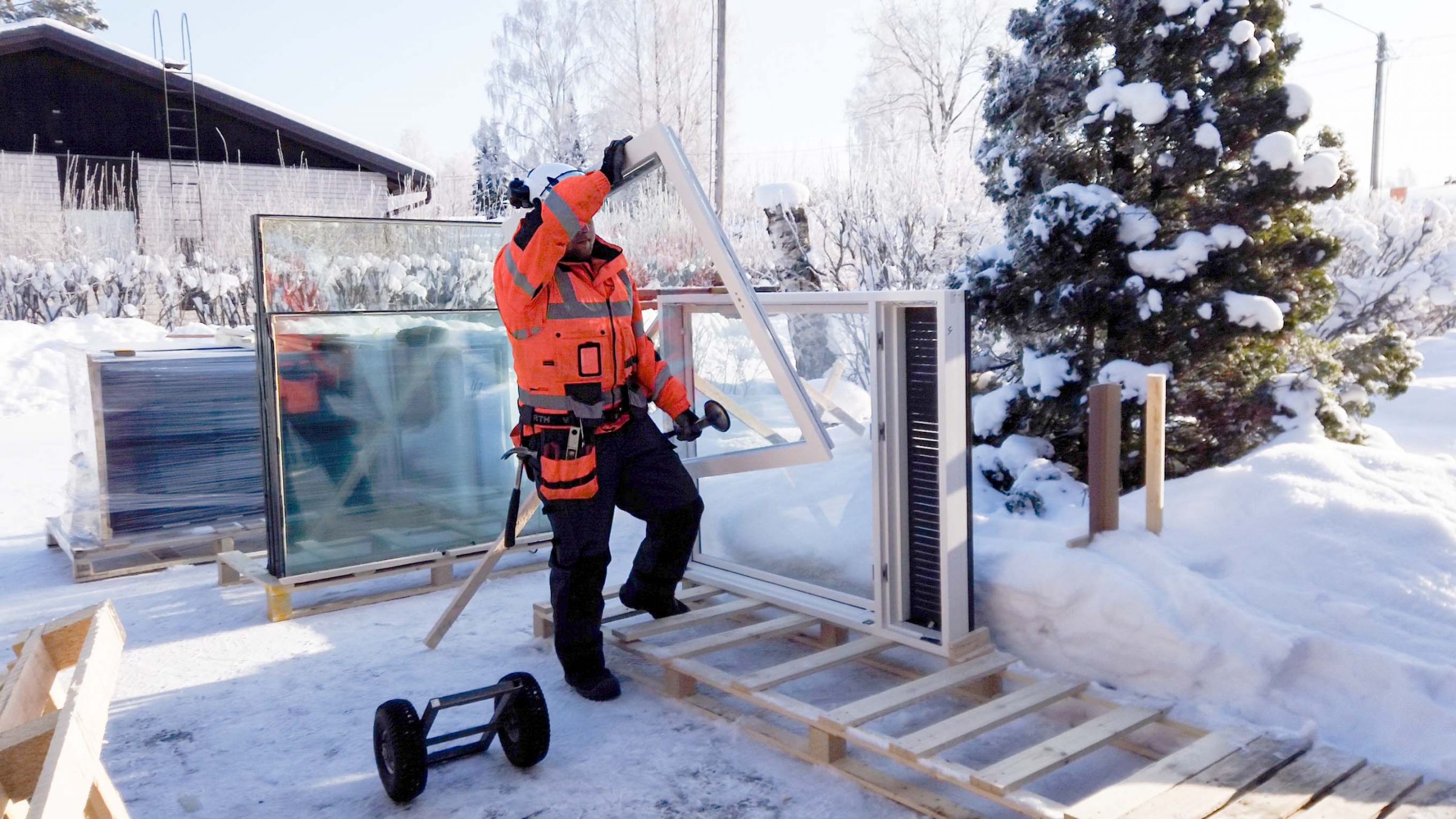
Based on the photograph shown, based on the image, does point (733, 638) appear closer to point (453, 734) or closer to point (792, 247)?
point (453, 734)

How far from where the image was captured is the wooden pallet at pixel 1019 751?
2953 millimetres

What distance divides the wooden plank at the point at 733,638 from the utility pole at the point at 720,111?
9.71 m

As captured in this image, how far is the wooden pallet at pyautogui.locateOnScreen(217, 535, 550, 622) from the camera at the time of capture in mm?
5527

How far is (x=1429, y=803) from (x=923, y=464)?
1.90m

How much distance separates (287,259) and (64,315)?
13027 mm

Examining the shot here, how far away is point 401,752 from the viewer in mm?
3352

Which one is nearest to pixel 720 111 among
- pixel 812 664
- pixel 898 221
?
pixel 898 221

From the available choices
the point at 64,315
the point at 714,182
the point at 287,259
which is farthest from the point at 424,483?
the point at 64,315

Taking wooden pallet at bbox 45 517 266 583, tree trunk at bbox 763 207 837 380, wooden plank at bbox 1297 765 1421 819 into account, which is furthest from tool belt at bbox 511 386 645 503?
tree trunk at bbox 763 207 837 380

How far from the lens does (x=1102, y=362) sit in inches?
230

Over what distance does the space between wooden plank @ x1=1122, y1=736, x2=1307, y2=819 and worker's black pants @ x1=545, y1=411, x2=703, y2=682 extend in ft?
6.81

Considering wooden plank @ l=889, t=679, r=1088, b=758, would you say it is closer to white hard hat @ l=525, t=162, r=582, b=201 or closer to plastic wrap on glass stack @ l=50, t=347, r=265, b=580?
white hard hat @ l=525, t=162, r=582, b=201

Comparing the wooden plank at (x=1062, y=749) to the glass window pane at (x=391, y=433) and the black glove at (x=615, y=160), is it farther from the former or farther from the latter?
the glass window pane at (x=391, y=433)

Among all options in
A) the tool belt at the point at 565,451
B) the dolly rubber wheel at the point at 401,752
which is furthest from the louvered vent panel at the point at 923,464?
the dolly rubber wheel at the point at 401,752
